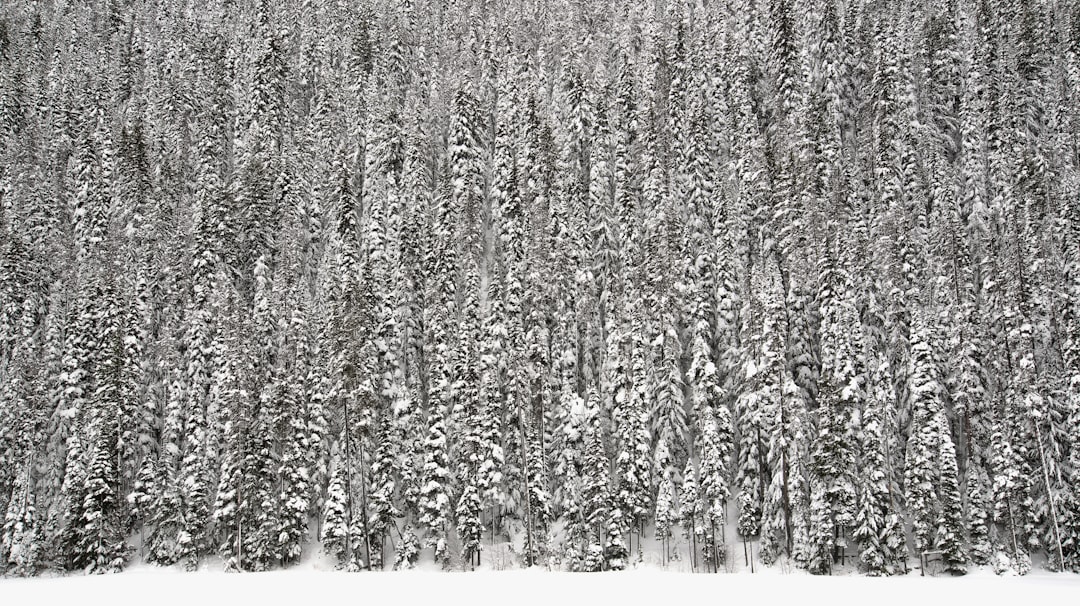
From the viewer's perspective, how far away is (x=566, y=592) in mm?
21812

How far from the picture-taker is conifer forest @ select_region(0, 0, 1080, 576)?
42.7m

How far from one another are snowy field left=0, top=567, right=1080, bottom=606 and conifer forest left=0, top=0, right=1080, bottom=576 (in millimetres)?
16094

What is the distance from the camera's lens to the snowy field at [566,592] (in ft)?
66.1

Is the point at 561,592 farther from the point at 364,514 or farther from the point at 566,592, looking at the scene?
the point at 364,514

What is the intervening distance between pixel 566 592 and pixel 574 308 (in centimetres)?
3696

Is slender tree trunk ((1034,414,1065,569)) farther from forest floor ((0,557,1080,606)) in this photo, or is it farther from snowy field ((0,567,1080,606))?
snowy field ((0,567,1080,606))

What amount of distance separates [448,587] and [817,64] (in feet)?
225

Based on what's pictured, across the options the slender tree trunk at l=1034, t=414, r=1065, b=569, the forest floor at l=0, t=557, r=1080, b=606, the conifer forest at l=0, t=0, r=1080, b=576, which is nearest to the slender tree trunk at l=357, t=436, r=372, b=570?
the conifer forest at l=0, t=0, r=1080, b=576

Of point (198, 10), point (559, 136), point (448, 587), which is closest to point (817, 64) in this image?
point (559, 136)

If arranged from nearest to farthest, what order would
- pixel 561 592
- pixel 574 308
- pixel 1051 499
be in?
1. pixel 561 592
2. pixel 1051 499
3. pixel 574 308

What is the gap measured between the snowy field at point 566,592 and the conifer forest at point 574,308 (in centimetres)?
1609

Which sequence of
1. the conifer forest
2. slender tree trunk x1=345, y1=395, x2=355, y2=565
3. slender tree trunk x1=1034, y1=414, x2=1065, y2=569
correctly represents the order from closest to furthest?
slender tree trunk x1=1034, y1=414, x2=1065, y2=569 → the conifer forest → slender tree trunk x1=345, y1=395, x2=355, y2=565

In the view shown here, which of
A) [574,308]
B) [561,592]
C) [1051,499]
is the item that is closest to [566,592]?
[561,592]

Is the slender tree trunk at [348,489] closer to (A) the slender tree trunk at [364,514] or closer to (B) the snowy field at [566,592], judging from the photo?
(A) the slender tree trunk at [364,514]
